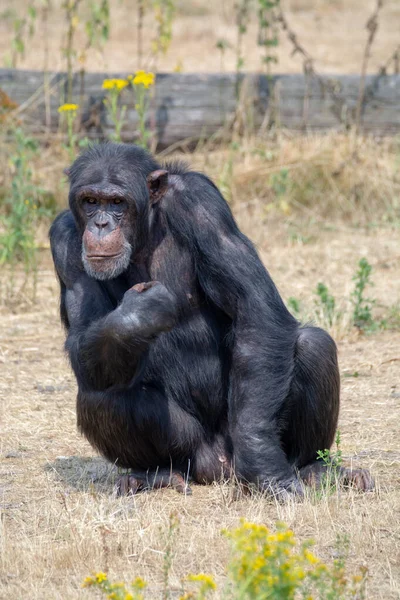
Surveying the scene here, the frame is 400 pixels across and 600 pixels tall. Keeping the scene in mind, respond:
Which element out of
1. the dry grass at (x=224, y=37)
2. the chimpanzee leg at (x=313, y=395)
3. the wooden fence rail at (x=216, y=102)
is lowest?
the chimpanzee leg at (x=313, y=395)

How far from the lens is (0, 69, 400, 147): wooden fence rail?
11375mm

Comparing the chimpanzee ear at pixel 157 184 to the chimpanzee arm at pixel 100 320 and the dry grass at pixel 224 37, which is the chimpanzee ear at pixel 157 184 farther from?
the dry grass at pixel 224 37

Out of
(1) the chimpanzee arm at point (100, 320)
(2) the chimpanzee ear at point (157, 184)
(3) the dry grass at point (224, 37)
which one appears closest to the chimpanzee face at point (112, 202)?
(2) the chimpanzee ear at point (157, 184)

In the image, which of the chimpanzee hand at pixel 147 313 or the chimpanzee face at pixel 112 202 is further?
the chimpanzee face at pixel 112 202

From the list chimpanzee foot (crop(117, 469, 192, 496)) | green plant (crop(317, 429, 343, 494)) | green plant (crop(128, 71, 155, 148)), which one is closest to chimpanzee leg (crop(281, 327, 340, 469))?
green plant (crop(317, 429, 343, 494))

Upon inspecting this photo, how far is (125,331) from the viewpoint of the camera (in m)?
4.62

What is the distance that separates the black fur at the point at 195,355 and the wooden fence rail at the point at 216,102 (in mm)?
6168

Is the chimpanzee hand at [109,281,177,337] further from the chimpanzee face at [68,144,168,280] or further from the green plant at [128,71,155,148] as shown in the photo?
the green plant at [128,71,155,148]

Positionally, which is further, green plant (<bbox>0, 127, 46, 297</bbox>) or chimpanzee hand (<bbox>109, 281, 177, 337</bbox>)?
green plant (<bbox>0, 127, 46, 297</bbox>)

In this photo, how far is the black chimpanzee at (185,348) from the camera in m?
5.00

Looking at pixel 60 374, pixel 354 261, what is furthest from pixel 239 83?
pixel 60 374

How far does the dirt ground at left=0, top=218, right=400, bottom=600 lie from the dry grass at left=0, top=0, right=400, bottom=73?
922 cm

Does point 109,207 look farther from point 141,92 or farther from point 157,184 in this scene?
point 141,92

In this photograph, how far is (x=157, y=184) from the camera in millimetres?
5203
